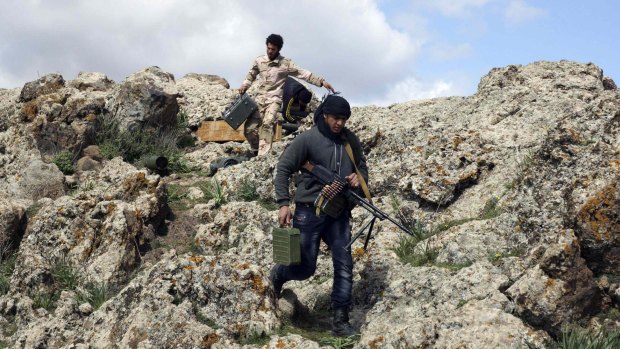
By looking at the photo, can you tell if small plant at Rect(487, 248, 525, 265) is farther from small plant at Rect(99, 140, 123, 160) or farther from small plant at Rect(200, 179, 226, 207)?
small plant at Rect(99, 140, 123, 160)

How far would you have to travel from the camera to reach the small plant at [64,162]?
12.8 meters

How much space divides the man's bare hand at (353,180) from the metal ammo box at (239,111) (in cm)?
576

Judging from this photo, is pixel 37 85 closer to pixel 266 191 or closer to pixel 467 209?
pixel 266 191

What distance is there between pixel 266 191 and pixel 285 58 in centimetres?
309

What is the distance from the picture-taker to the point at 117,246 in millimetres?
9109

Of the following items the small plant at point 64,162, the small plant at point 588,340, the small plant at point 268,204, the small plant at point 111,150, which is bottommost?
the small plant at point 588,340

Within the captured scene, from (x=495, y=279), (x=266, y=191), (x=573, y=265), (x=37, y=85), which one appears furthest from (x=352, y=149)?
(x=37, y=85)

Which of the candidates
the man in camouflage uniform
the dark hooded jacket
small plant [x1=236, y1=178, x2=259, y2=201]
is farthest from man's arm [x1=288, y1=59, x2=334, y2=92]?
the dark hooded jacket

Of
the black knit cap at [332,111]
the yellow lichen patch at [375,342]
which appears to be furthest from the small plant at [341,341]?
the black knit cap at [332,111]

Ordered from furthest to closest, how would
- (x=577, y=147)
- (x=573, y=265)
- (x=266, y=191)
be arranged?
(x=266, y=191) < (x=577, y=147) < (x=573, y=265)

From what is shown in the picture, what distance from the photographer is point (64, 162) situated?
42.1 ft

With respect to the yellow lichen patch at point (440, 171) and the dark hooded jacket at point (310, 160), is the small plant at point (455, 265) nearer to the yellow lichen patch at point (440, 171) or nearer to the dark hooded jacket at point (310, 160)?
the dark hooded jacket at point (310, 160)

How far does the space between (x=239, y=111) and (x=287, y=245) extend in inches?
243

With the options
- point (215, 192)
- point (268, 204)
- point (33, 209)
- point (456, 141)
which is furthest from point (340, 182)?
point (33, 209)
